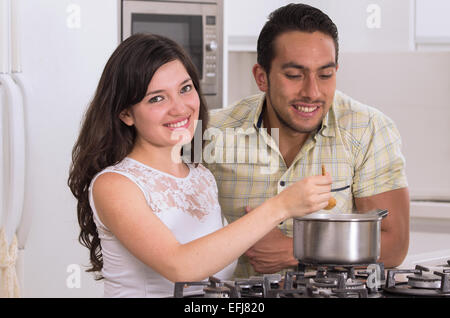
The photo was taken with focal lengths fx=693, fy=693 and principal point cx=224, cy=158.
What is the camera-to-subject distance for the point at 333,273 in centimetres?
133

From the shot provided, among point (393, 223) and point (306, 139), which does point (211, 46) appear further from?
point (393, 223)

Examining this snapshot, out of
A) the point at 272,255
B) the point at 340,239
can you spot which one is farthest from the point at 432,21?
the point at 340,239

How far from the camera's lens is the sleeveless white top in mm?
1457

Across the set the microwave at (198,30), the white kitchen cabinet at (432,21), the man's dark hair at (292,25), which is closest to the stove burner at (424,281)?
the man's dark hair at (292,25)

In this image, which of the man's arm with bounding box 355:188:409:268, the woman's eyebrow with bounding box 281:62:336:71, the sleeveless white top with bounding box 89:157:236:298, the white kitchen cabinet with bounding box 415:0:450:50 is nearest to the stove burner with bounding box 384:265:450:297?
the sleeveless white top with bounding box 89:157:236:298

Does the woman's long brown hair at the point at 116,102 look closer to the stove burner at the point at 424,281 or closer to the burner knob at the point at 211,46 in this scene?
the stove burner at the point at 424,281

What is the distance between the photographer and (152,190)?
151 cm

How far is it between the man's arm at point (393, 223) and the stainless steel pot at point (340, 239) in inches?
18.7

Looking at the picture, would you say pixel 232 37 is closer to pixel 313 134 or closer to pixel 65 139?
pixel 65 139

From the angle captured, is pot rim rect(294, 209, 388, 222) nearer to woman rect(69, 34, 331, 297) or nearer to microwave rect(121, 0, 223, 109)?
woman rect(69, 34, 331, 297)

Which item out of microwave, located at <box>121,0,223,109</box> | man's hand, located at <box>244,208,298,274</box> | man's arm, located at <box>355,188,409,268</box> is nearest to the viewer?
man's hand, located at <box>244,208,298,274</box>

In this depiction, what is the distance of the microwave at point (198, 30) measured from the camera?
2.68 m

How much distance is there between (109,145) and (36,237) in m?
1.01
